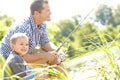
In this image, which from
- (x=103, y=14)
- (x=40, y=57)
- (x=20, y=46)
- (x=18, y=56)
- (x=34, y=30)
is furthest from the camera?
(x=103, y=14)

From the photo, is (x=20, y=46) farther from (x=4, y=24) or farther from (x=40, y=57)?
(x=4, y=24)

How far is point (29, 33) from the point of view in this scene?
5188 mm

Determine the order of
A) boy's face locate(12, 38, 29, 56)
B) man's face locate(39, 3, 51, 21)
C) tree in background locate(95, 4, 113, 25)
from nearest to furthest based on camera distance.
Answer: boy's face locate(12, 38, 29, 56) → man's face locate(39, 3, 51, 21) → tree in background locate(95, 4, 113, 25)

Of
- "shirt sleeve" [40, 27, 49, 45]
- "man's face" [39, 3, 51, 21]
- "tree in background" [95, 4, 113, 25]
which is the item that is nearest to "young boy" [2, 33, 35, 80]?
"man's face" [39, 3, 51, 21]

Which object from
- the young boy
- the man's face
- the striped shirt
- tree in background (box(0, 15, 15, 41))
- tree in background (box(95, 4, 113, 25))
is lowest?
the young boy

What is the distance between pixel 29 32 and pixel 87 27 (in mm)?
50712

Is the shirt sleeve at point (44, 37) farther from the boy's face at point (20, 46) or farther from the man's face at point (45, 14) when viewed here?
the boy's face at point (20, 46)

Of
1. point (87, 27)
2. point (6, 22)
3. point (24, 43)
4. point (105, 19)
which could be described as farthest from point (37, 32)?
point (105, 19)

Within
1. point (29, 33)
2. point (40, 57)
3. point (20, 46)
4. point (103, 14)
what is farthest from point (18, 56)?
point (103, 14)

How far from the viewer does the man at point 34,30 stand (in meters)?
4.96

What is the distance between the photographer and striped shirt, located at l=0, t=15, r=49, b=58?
16.2 ft

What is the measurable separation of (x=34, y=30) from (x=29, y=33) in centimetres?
11

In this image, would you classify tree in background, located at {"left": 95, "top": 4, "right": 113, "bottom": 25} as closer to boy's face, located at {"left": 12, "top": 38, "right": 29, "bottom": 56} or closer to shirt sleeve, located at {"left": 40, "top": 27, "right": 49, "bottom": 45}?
shirt sleeve, located at {"left": 40, "top": 27, "right": 49, "bottom": 45}

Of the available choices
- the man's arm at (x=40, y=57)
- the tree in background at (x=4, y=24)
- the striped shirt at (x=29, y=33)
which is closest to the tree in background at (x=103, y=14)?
the tree in background at (x=4, y=24)
